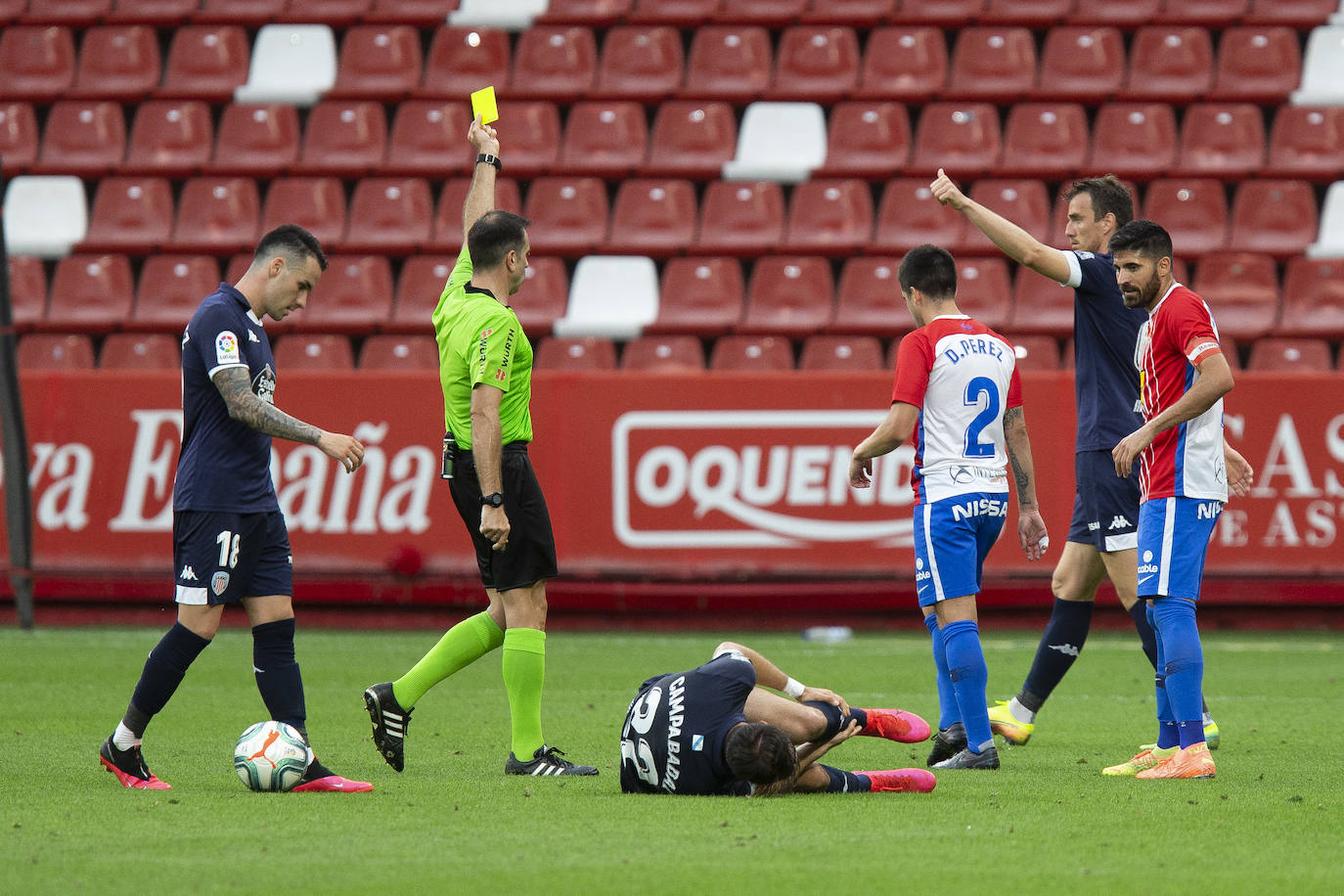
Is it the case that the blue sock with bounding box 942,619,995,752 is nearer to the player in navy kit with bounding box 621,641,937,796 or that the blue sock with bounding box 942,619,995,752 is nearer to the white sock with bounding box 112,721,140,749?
the player in navy kit with bounding box 621,641,937,796

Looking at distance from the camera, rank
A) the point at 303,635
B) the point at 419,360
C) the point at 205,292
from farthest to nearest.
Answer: the point at 205,292 < the point at 419,360 < the point at 303,635

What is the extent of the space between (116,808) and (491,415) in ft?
5.93

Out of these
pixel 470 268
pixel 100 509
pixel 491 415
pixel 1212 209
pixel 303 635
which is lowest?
pixel 303 635

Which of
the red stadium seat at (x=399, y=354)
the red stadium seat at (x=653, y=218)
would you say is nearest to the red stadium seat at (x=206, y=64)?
the red stadium seat at (x=399, y=354)

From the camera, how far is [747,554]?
37.4 ft

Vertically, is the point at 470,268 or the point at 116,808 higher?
the point at 470,268

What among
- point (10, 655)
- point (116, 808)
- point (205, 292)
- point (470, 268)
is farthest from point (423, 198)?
point (116, 808)

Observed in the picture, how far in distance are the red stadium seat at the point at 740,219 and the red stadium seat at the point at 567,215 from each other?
85 centimetres

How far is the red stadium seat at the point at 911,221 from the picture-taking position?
1350 centimetres

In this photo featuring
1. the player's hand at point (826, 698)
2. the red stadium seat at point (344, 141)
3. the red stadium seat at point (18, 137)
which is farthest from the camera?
the red stadium seat at point (18, 137)

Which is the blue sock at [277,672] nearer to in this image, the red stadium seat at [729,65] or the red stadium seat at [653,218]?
the red stadium seat at [653,218]

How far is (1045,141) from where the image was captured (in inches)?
558

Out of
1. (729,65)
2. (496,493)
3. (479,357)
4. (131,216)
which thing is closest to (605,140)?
(729,65)

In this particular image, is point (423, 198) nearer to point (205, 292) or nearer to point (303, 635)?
point (205, 292)
